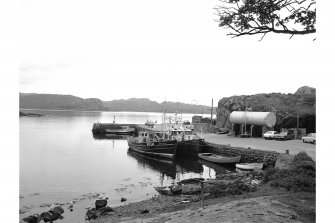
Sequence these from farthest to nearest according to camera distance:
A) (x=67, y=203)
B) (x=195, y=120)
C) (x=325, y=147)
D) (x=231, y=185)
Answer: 1. (x=195, y=120)
2. (x=67, y=203)
3. (x=231, y=185)
4. (x=325, y=147)

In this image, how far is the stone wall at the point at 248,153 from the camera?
3063cm

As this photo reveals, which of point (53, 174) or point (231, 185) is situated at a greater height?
point (231, 185)

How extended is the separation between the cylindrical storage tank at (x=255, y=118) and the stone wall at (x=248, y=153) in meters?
9.30

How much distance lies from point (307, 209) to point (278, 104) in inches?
1834

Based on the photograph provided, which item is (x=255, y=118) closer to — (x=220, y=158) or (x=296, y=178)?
(x=220, y=158)

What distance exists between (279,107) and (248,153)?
20.1 meters

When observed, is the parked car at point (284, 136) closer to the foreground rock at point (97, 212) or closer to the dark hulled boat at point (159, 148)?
the dark hulled boat at point (159, 148)

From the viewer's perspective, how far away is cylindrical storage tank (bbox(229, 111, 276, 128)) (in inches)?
1850

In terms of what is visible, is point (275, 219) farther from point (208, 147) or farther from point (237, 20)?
point (208, 147)

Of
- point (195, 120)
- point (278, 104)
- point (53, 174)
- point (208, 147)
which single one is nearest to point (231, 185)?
point (53, 174)

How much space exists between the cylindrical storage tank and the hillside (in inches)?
90.1

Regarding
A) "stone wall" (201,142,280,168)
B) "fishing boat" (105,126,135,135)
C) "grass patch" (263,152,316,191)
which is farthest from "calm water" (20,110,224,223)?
"fishing boat" (105,126,135,135)

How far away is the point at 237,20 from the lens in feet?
29.2

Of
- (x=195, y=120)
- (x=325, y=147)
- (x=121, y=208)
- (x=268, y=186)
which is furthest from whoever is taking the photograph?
(x=195, y=120)
